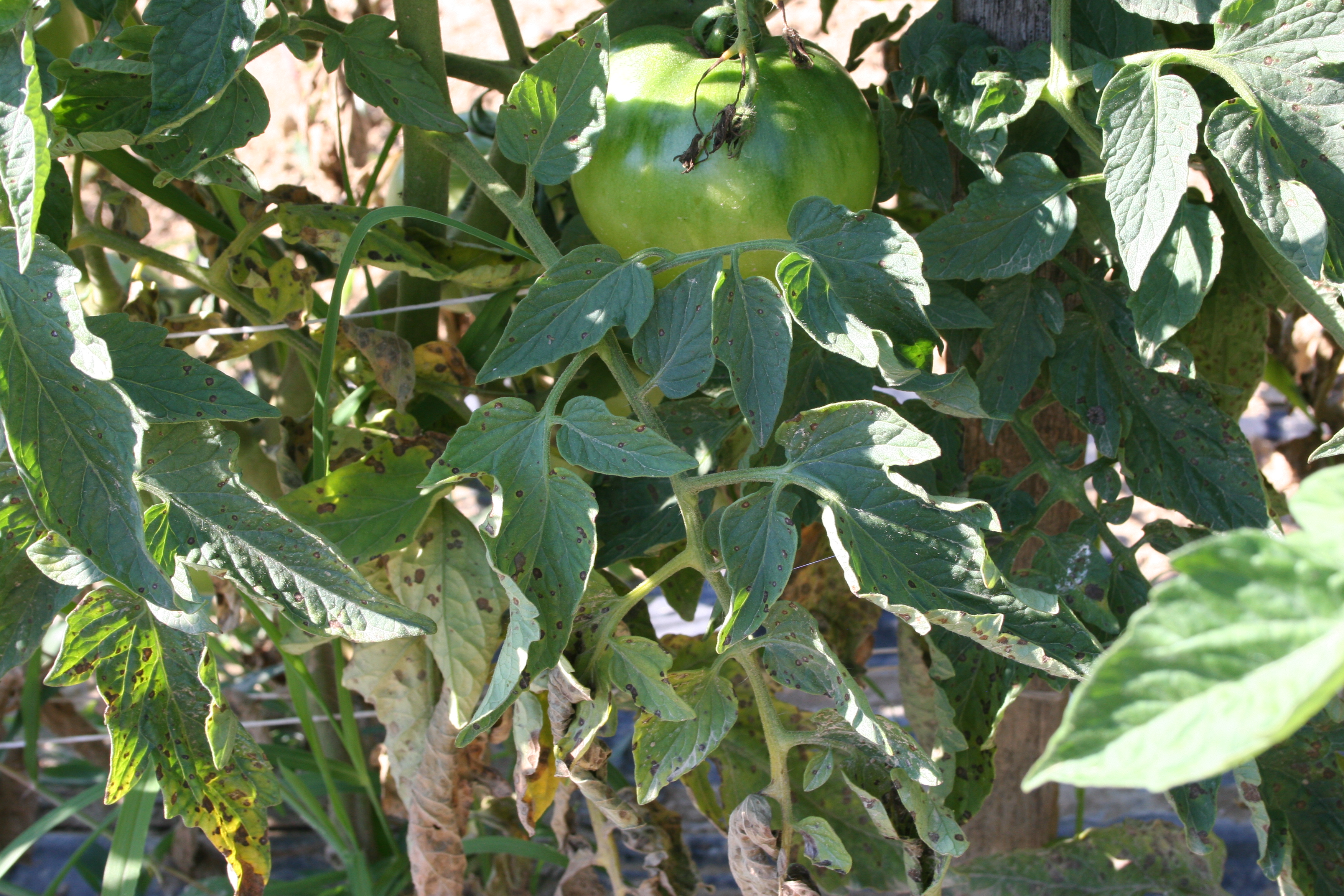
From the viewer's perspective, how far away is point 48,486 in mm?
405

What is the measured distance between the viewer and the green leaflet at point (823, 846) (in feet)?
1.69

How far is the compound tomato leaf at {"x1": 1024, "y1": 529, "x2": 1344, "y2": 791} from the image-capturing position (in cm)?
19

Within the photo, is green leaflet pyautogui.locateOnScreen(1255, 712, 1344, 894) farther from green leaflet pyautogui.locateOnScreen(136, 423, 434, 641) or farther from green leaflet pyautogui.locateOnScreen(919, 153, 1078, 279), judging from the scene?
green leaflet pyautogui.locateOnScreen(136, 423, 434, 641)

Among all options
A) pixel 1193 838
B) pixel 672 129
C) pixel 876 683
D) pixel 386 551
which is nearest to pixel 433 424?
pixel 386 551

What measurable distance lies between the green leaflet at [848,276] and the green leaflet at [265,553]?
23 centimetres

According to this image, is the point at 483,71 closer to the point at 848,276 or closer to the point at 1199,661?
the point at 848,276

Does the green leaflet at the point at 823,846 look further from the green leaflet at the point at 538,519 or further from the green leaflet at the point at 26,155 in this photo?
the green leaflet at the point at 26,155

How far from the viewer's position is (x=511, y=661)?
0.44m

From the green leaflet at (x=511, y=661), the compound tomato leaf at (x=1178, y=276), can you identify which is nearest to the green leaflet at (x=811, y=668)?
the green leaflet at (x=511, y=661)

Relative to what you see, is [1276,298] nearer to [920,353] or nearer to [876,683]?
[920,353]

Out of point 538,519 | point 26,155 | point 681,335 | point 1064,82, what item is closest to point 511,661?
point 538,519

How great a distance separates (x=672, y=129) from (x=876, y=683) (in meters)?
1.10

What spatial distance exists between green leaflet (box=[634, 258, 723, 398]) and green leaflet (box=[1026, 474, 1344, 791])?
275mm

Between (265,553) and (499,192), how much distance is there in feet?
0.73
